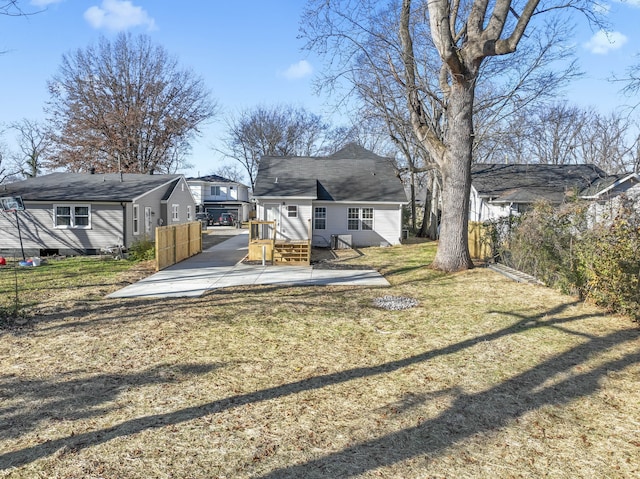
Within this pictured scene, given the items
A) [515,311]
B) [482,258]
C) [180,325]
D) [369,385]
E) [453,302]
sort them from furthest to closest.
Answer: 1. [482,258]
2. [453,302]
3. [515,311]
4. [180,325]
5. [369,385]

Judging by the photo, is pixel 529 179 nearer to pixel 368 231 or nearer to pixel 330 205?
pixel 368 231

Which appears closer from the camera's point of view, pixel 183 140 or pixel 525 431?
pixel 525 431

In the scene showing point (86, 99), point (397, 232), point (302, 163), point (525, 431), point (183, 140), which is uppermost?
point (86, 99)

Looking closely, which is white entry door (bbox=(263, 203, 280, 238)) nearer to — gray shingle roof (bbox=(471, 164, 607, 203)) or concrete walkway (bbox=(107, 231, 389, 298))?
concrete walkway (bbox=(107, 231, 389, 298))

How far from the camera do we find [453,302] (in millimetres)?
9078

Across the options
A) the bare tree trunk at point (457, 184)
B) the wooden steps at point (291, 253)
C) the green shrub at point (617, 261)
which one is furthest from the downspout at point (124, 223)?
the green shrub at point (617, 261)

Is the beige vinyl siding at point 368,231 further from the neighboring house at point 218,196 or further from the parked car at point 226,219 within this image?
the neighboring house at point 218,196

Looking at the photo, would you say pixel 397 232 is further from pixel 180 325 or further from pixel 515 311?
pixel 180 325

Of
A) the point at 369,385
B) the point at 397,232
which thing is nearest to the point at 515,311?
the point at 369,385

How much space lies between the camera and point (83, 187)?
20.4m

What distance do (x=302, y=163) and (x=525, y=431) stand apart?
22.8 m

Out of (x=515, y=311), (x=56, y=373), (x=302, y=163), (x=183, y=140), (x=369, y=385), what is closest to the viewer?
(x=369, y=385)

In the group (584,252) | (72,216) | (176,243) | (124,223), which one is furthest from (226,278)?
(72,216)

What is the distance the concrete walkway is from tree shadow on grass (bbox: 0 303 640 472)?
560 cm
